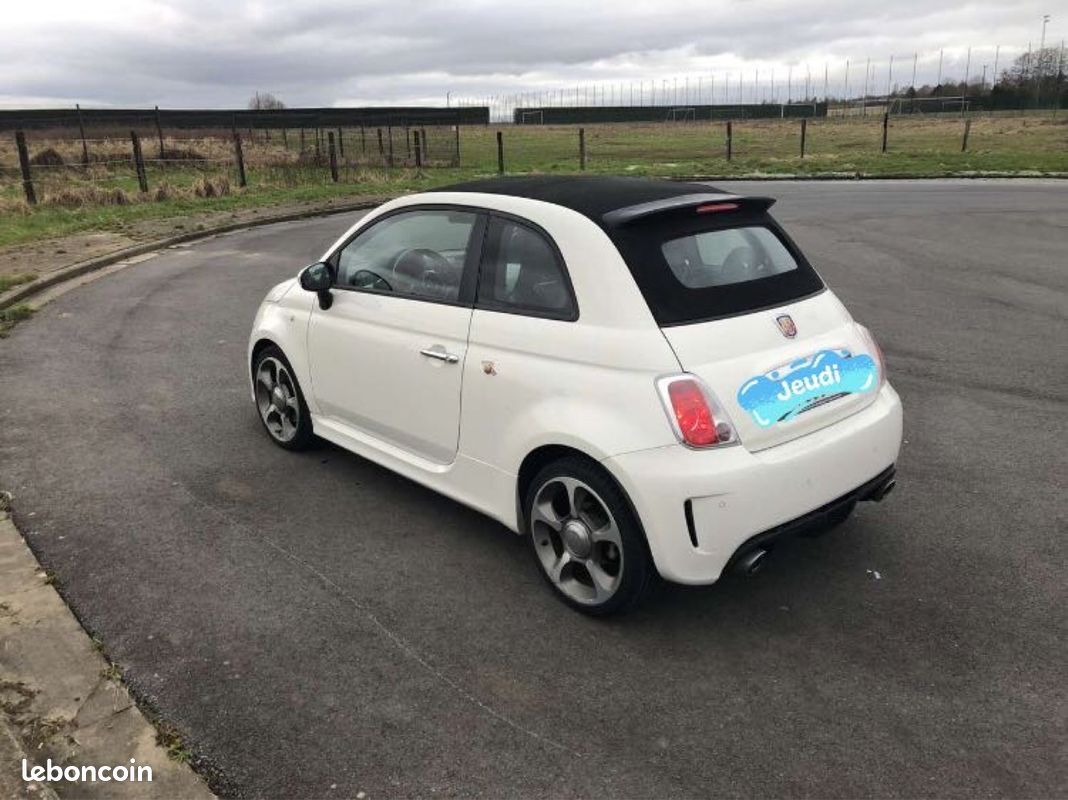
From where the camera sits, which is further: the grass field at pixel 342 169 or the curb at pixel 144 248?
the grass field at pixel 342 169

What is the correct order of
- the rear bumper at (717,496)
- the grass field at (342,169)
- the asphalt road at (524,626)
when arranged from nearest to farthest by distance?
1. the asphalt road at (524,626)
2. the rear bumper at (717,496)
3. the grass field at (342,169)

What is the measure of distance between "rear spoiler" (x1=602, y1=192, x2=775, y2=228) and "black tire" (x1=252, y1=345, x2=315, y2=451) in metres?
2.41

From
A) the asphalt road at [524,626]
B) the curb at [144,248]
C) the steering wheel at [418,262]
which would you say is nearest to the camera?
the asphalt road at [524,626]

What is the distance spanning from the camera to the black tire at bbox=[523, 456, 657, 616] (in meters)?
3.31

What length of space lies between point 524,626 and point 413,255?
196 centimetres

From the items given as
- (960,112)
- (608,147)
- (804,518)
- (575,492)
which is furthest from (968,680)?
(960,112)

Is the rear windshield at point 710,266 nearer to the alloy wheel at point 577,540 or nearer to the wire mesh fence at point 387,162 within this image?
the alloy wheel at point 577,540

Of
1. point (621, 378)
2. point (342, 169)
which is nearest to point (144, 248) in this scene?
point (621, 378)

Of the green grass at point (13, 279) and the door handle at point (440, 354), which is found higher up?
the door handle at point (440, 354)

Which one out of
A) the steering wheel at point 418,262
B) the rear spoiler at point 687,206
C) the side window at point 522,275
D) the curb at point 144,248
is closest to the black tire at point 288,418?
the steering wheel at point 418,262

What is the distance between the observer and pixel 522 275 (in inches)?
149

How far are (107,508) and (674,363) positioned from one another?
3.20 meters

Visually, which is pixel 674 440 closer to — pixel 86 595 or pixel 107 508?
pixel 86 595

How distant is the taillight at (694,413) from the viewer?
10.3 feet
